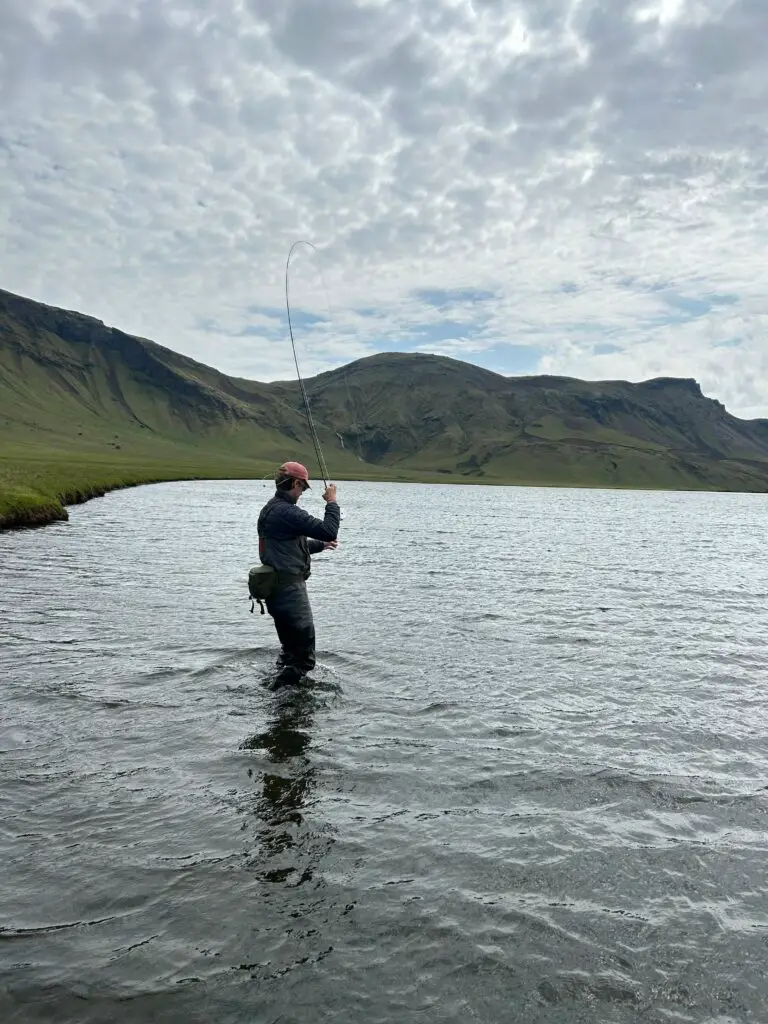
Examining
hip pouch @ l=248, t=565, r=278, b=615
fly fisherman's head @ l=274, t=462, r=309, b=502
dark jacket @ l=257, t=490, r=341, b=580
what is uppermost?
fly fisherman's head @ l=274, t=462, r=309, b=502

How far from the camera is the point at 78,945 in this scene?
18.6 feet

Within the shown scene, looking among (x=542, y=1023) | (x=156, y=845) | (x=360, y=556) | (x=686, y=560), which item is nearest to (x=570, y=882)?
(x=542, y=1023)

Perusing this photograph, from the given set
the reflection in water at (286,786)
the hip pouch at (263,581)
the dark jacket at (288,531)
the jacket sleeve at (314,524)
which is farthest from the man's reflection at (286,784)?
the jacket sleeve at (314,524)

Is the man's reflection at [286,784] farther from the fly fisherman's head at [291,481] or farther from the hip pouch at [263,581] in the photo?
the fly fisherman's head at [291,481]

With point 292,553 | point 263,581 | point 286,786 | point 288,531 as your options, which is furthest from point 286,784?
point 288,531

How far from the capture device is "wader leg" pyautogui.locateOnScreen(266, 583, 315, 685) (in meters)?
12.8

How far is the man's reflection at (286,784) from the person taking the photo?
7.23 meters

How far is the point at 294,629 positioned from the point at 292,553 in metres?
1.30

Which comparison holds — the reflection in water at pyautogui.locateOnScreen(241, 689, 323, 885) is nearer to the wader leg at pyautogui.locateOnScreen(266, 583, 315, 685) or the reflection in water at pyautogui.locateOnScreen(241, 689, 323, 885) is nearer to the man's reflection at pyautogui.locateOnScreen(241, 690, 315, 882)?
the man's reflection at pyautogui.locateOnScreen(241, 690, 315, 882)

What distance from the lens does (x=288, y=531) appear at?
41.8ft

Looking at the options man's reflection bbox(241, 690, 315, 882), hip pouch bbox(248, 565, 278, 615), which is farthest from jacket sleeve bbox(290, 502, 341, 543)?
man's reflection bbox(241, 690, 315, 882)

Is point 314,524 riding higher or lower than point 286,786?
higher

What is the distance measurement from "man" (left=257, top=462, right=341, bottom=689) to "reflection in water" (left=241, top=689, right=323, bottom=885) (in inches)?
31.2

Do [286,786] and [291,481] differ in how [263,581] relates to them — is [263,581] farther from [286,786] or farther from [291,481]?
[286,786]
